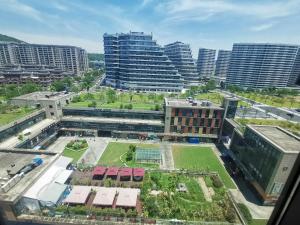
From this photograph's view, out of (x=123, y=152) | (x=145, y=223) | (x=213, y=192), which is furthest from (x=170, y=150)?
(x=145, y=223)

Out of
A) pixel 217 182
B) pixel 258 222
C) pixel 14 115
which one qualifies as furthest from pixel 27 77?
pixel 258 222

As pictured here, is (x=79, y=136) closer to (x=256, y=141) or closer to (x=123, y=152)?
(x=123, y=152)

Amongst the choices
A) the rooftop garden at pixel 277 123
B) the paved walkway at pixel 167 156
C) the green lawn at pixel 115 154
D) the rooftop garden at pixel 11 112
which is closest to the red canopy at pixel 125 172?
the green lawn at pixel 115 154

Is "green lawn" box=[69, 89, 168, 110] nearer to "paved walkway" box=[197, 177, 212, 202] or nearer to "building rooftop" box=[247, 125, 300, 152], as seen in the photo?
"paved walkway" box=[197, 177, 212, 202]

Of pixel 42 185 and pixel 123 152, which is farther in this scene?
pixel 123 152

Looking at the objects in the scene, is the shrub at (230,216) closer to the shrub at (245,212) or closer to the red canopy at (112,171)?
the shrub at (245,212)

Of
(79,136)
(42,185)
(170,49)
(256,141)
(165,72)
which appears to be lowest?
(79,136)

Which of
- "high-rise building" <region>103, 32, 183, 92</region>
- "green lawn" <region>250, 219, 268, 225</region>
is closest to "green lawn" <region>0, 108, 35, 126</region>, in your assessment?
"green lawn" <region>250, 219, 268, 225</region>

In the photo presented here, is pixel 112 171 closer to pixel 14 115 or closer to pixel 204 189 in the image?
pixel 204 189
